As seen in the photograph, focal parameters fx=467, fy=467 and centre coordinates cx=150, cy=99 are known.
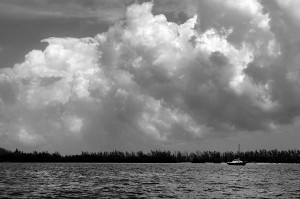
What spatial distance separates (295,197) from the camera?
74938mm

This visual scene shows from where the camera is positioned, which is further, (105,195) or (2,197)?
(105,195)

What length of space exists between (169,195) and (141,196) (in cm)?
525

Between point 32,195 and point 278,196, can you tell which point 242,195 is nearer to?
point 278,196

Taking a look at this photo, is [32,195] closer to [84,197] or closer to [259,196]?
[84,197]

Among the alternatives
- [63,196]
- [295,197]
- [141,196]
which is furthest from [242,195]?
[63,196]

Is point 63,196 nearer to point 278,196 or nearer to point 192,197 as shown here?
point 192,197

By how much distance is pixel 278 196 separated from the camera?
255 feet

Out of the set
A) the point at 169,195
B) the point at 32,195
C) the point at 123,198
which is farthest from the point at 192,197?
the point at 32,195

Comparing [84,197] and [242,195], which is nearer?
[84,197]

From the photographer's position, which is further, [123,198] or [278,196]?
[278,196]

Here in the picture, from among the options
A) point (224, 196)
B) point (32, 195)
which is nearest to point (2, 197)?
point (32, 195)

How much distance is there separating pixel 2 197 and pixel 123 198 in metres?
18.6

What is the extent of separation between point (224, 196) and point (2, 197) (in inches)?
1384

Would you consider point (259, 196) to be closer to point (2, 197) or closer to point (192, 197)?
point (192, 197)
